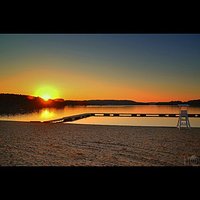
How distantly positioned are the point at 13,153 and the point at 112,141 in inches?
108
